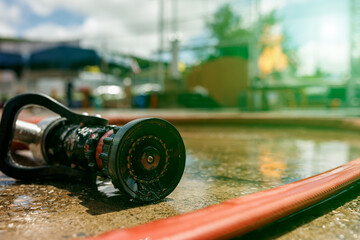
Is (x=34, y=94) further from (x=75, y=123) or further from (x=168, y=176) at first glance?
(x=168, y=176)

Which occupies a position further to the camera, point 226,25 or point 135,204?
point 226,25

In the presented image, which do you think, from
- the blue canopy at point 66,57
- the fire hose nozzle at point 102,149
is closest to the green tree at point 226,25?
the blue canopy at point 66,57

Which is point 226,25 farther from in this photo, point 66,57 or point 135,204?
point 135,204

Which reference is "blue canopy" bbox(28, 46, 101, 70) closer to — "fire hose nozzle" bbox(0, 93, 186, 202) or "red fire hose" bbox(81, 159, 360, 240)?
"fire hose nozzle" bbox(0, 93, 186, 202)

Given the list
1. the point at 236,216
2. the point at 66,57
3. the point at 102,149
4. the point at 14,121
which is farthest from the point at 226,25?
the point at 236,216

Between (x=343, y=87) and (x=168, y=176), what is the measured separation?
10.7 meters

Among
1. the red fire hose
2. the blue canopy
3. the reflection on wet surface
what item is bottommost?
the reflection on wet surface

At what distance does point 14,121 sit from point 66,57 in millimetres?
10124

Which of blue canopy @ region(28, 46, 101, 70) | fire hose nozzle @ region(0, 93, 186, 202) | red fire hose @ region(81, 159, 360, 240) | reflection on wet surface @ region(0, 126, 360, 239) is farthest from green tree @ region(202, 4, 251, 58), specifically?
red fire hose @ region(81, 159, 360, 240)

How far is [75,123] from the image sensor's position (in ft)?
5.02

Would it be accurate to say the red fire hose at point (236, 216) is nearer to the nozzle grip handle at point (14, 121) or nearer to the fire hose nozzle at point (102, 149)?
the fire hose nozzle at point (102, 149)

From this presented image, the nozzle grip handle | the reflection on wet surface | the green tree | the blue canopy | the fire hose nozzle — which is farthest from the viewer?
the green tree

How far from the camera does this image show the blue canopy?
35.6 ft

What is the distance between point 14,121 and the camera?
1.42 meters
